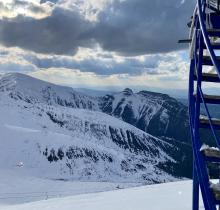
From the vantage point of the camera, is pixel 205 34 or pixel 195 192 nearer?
pixel 205 34

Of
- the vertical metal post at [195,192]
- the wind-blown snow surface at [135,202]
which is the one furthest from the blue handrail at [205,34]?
the wind-blown snow surface at [135,202]

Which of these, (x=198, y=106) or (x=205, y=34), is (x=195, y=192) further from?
(x=205, y=34)

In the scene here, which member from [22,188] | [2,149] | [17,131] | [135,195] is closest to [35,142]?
[17,131]

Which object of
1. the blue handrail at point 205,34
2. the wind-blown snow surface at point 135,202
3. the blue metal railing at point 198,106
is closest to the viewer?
the blue handrail at point 205,34

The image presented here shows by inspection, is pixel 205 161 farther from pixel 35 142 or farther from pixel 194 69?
pixel 35 142

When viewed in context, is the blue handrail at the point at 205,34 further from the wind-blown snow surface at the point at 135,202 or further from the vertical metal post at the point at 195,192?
the wind-blown snow surface at the point at 135,202

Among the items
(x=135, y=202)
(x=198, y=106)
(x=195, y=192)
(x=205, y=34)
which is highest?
(x=205, y=34)

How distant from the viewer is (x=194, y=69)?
330 inches

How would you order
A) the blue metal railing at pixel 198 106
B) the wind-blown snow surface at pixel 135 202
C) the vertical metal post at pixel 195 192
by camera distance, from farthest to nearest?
the wind-blown snow surface at pixel 135 202 < the vertical metal post at pixel 195 192 < the blue metal railing at pixel 198 106

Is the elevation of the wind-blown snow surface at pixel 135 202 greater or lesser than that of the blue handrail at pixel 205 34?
lesser

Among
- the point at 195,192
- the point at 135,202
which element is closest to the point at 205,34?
the point at 195,192

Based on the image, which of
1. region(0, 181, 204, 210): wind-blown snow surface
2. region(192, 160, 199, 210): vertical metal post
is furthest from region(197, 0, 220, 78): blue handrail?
region(0, 181, 204, 210): wind-blown snow surface

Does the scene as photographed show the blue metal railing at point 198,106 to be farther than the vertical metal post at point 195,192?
No

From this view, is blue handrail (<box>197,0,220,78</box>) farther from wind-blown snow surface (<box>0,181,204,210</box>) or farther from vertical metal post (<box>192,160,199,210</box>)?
wind-blown snow surface (<box>0,181,204,210</box>)
